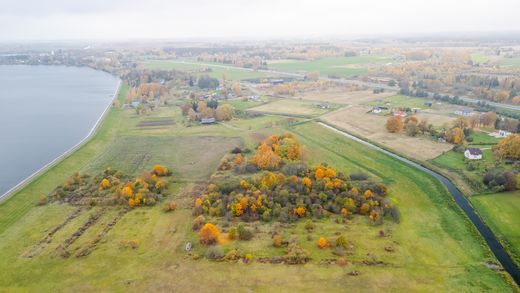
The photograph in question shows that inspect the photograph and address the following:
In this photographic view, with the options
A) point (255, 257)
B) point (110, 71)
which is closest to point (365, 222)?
point (255, 257)

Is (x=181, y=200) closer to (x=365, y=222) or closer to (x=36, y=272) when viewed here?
(x=36, y=272)

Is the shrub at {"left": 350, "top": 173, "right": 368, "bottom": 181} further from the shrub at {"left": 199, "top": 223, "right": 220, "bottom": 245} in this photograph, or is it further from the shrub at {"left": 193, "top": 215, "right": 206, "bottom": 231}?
the shrub at {"left": 199, "top": 223, "right": 220, "bottom": 245}

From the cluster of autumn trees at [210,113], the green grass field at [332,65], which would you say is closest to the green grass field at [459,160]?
the cluster of autumn trees at [210,113]

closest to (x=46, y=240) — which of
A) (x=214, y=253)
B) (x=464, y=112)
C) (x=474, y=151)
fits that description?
(x=214, y=253)

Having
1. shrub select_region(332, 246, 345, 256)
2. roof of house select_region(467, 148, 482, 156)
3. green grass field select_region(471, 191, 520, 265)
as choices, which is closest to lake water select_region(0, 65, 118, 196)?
A: shrub select_region(332, 246, 345, 256)

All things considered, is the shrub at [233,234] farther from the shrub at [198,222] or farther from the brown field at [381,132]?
the brown field at [381,132]

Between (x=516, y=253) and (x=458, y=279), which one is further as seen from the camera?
(x=516, y=253)
